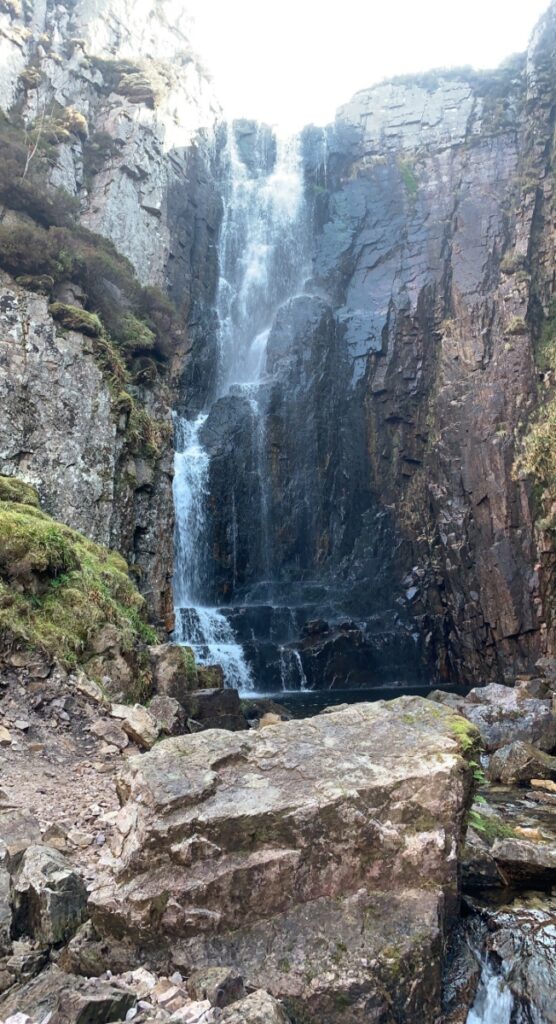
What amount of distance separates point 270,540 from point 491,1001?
76.6ft

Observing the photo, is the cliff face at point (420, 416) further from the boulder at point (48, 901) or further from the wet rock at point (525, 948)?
the boulder at point (48, 901)

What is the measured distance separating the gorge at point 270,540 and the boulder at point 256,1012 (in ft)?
0.06

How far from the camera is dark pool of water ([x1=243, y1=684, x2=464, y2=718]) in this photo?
17469mm

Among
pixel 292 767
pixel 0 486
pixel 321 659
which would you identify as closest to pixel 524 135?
pixel 321 659

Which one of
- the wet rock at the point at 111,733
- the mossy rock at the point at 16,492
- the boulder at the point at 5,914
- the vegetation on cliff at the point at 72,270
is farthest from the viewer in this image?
the vegetation on cliff at the point at 72,270

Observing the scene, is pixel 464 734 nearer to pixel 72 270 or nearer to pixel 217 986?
pixel 217 986

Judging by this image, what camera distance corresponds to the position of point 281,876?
3.74 m

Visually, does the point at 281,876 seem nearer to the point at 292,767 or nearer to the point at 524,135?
the point at 292,767

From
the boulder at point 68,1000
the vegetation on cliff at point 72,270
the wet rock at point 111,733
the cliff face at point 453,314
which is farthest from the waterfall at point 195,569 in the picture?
the boulder at point 68,1000

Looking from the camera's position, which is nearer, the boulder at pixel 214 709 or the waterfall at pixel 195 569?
the boulder at pixel 214 709

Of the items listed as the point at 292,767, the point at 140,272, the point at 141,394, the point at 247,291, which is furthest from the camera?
the point at 247,291

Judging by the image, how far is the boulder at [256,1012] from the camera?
2898mm

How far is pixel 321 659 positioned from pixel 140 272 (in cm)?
1897

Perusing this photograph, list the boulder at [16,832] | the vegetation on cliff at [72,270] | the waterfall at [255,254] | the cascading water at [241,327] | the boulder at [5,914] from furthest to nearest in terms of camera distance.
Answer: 1. the waterfall at [255,254]
2. the cascading water at [241,327]
3. the vegetation on cliff at [72,270]
4. the boulder at [16,832]
5. the boulder at [5,914]
